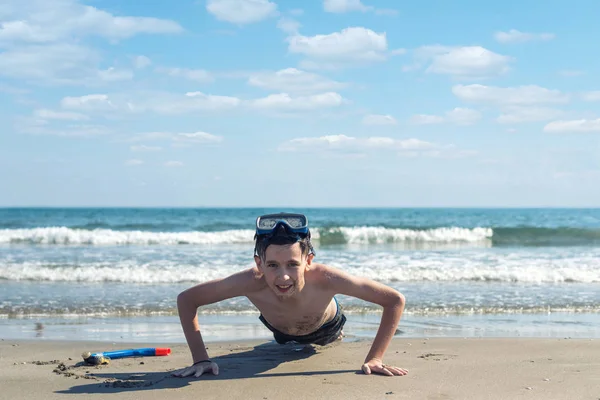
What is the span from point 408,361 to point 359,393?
137 centimetres

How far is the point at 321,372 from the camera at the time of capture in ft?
17.8

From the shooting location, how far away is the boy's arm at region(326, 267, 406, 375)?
537cm

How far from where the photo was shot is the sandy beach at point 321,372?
4.77 m

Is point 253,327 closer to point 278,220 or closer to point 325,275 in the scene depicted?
point 325,275

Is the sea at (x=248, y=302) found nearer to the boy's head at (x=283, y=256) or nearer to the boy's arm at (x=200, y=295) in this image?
the boy's arm at (x=200, y=295)

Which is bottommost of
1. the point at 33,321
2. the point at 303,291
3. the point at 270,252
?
the point at 33,321

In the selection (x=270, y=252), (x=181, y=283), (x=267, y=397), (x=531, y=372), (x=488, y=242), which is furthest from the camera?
(x=488, y=242)

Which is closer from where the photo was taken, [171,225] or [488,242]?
[488,242]

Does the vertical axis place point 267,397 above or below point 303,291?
below

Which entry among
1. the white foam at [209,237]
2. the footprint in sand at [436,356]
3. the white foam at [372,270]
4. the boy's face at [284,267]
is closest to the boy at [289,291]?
the boy's face at [284,267]

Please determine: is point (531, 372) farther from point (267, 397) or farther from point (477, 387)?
point (267, 397)

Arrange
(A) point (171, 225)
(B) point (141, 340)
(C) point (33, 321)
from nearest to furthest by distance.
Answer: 1. (B) point (141, 340)
2. (C) point (33, 321)
3. (A) point (171, 225)

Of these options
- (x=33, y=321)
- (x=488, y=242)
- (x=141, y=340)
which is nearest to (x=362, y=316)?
(x=141, y=340)

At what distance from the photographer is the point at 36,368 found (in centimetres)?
573
